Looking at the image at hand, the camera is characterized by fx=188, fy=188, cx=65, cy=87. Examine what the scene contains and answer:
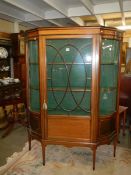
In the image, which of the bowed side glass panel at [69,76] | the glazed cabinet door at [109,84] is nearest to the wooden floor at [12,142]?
the bowed side glass panel at [69,76]

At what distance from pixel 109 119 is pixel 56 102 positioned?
74cm

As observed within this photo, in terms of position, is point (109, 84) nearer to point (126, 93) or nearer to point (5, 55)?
point (126, 93)

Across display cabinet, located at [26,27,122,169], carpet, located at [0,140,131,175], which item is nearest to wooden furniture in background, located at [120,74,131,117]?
carpet, located at [0,140,131,175]

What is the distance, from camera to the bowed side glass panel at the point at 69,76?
229 centimetres

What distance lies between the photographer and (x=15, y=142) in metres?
3.30

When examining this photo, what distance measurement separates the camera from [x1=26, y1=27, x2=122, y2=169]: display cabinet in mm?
2256

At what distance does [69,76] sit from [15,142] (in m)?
1.71

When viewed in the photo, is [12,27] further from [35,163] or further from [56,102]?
[35,163]

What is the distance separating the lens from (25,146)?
3.13 m

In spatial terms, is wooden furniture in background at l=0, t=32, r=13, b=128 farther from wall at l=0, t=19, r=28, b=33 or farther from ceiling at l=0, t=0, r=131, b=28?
ceiling at l=0, t=0, r=131, b=28

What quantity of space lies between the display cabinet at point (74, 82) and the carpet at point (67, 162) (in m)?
0.35

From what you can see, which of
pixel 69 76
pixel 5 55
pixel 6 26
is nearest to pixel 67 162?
pixel 69 76

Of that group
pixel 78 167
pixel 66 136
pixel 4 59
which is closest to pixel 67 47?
pixel 66 136

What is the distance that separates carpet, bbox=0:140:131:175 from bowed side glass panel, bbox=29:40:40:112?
2.50 ft
